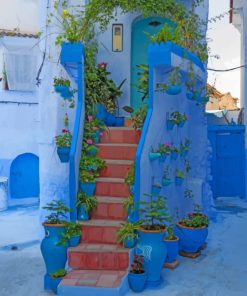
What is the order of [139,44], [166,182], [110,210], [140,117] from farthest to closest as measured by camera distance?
[139,44]
[140,117]
[166,182]
[110,210]

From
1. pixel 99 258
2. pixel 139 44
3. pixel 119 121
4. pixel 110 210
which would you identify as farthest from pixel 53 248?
pixel 139 44

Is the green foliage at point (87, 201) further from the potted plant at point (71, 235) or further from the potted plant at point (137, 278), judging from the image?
the potted plant at point (137, 278)

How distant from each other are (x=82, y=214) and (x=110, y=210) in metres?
0.46

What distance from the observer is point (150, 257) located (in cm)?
584

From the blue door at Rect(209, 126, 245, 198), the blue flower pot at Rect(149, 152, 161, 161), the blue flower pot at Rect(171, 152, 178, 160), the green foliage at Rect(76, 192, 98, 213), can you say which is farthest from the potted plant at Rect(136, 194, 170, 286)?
the blue door at Rect(209, 126, 245, 198)

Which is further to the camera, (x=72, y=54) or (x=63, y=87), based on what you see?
(x=63, y=87)

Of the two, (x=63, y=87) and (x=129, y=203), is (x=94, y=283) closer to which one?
(x=129, y=203)

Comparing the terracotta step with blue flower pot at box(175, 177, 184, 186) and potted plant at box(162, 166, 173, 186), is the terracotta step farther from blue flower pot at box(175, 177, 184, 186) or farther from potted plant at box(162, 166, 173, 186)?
blue flower pot at box(175, 177, 184, 186)

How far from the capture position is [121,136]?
7758 millimetres

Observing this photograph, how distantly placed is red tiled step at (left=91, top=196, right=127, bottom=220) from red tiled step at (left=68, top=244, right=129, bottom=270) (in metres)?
0.70

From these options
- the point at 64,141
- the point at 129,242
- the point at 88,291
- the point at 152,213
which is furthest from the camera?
the point at 64,141

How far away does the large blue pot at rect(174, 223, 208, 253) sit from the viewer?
23.2 feet

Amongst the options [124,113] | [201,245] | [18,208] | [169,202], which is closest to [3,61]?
[18,208]

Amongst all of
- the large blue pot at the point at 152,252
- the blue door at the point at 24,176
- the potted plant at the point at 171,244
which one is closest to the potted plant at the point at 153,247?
the large blue pot at the point at 152,252
